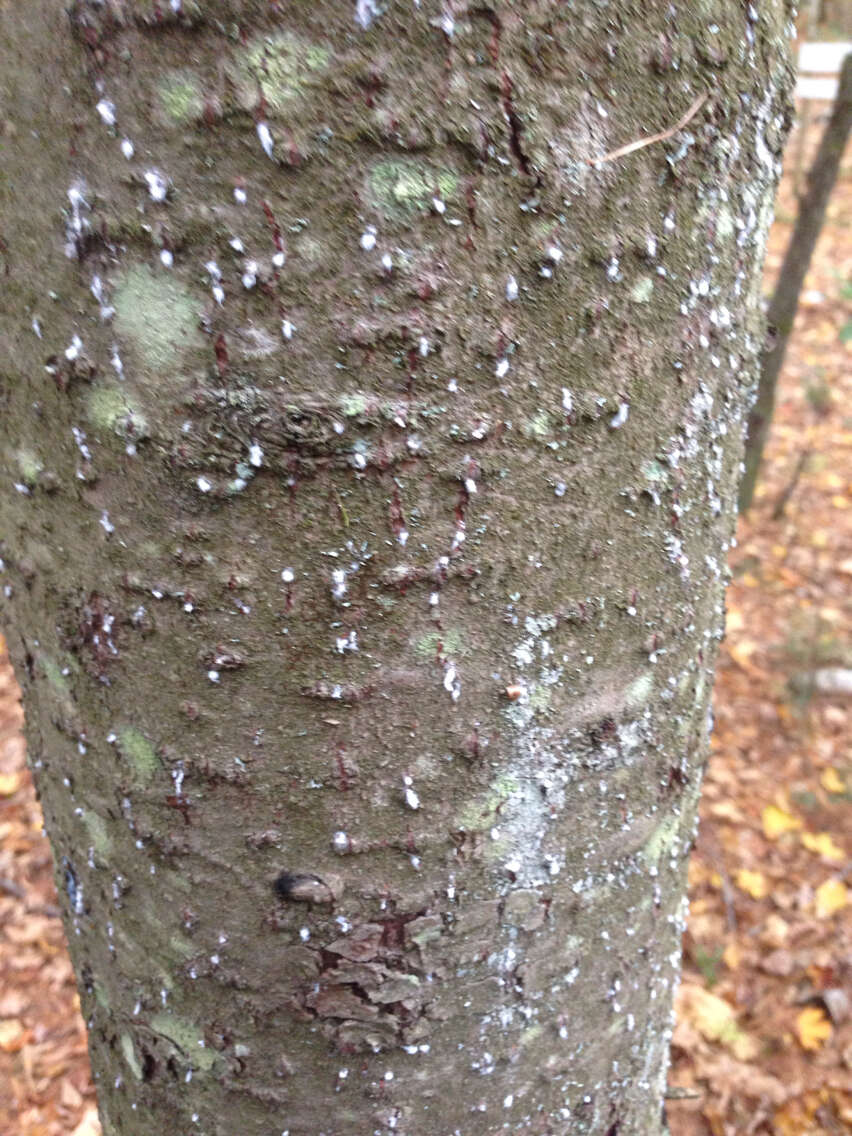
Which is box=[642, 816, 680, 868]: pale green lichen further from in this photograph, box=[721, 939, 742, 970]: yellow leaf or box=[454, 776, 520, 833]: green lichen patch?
box=[721, 939, 742, 970]: yellow leaf

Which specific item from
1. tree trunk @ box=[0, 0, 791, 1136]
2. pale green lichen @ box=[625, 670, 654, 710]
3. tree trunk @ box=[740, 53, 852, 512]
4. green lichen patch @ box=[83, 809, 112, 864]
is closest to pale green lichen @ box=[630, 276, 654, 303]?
tree trunk @ box=[0, 0, 791, 1136]

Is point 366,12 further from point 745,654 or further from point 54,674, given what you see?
point 745,654

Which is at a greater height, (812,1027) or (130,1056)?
(130,1056)

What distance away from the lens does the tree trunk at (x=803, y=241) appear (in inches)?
139

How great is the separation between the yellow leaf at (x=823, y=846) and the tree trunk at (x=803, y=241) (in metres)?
1.40

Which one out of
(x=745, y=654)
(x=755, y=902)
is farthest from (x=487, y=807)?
(x=745, y=654)

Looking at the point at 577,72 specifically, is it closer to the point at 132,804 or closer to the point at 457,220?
the point at 457,220

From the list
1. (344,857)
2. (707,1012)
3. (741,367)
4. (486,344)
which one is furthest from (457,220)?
(707,1012)

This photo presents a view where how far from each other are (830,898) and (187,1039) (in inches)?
101

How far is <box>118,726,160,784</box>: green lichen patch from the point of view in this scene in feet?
2.12

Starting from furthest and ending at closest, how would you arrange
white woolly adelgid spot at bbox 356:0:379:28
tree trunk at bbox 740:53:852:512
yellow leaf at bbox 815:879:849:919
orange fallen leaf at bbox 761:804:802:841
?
tree trunk at bbox 740:53:852:512
orange fallen leaf at bbox 761:804:802:841
yellow leaf at bbox 815:879:849:919
white woolly adelgid spot at bbox 356:0:379:28

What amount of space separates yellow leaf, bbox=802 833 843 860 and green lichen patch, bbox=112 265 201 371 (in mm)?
3042

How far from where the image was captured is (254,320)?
1.69 ft

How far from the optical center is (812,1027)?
91.4 inches
